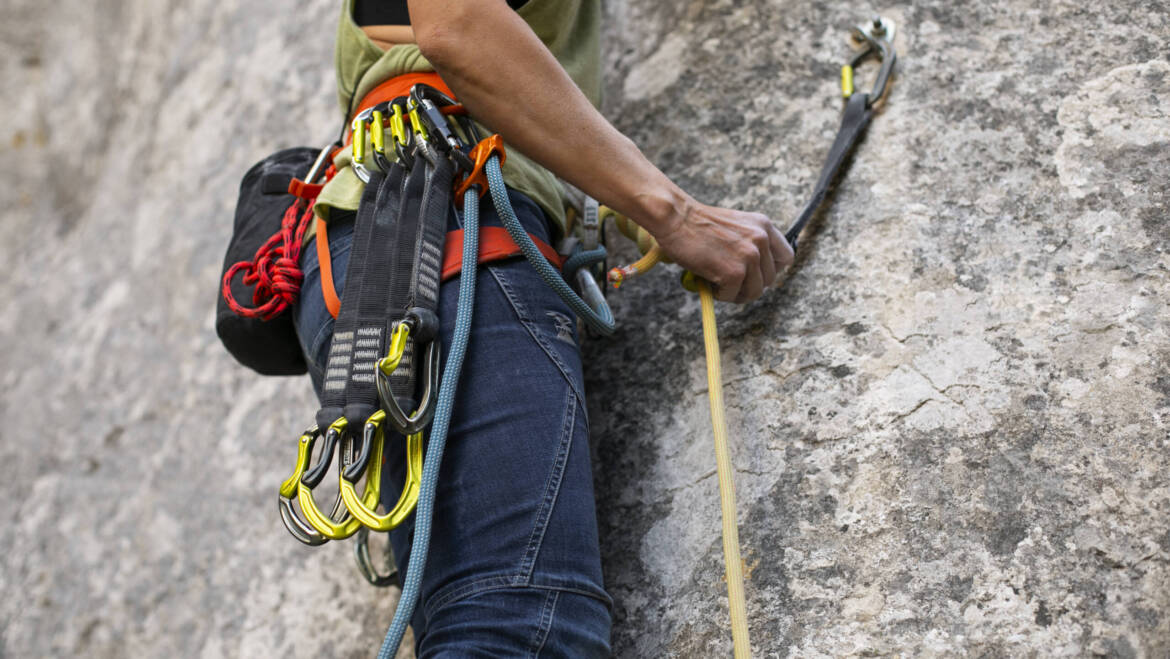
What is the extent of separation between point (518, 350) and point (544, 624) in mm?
294

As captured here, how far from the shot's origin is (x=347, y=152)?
116 centimetres

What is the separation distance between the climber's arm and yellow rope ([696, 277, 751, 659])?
0.06 meters

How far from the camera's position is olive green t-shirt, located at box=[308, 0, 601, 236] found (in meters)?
1.14

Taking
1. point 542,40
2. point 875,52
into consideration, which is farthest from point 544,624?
point 875,52

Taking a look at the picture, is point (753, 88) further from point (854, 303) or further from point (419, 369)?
point (419, 369)

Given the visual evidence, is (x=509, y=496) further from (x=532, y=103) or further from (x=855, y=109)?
(x=855, y=109)

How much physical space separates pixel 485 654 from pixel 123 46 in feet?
10.5

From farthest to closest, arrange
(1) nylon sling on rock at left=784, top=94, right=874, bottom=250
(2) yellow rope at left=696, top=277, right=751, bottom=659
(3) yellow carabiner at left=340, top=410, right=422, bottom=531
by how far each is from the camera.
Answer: (1) nylon sling on rock at left=784, top=94, right=874, bottom=250 → (2) yellow rope at left=696, top=277, right=751, bottom=659 → (3) yellow carabiner at left=340, top=410, right=422, bottom=531

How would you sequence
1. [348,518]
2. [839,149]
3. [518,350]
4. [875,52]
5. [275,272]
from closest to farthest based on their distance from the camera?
[348,518] < [518,350] < [275,272] < [839,149] < [875,52]

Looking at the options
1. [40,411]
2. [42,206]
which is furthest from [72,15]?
Result: [40,411]

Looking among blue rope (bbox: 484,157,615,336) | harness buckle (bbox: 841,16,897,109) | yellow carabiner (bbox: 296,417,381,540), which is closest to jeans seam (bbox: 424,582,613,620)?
yellow carabiner (bbox: 296,417,381,540)

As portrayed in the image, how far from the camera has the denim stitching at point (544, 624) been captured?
92 centimetres

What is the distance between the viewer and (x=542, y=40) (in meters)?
1.22

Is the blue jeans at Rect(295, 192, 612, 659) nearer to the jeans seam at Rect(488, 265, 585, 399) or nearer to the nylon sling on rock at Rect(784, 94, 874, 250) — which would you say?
the jeans seam at Rect(488, 265, 585, 399)
